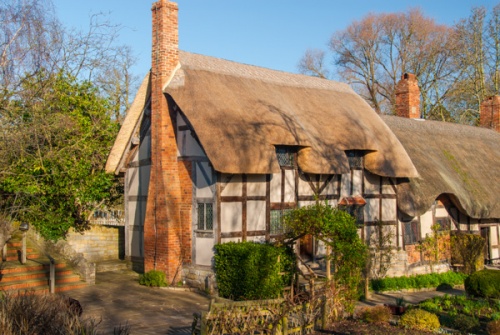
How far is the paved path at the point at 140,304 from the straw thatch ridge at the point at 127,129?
11.8 feet

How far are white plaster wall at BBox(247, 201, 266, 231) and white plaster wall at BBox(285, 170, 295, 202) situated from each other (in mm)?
970

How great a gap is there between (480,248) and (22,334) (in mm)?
17229

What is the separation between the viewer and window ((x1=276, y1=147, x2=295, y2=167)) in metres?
16.4

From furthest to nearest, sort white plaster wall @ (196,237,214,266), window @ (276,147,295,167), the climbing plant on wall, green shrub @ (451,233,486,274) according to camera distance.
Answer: green shrub @ (451,233,486,274) < window @ (276,147,295,167) < white plaster wall @ (196,237,214,266) < the climbing plant on wall

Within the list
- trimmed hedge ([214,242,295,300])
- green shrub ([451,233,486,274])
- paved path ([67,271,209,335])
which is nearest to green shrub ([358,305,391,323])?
trimmed hedge ([214,242,295,300])

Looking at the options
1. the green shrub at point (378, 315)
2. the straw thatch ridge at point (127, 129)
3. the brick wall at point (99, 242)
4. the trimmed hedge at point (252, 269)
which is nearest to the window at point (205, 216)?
the trimmed hedge at point (252, 269)

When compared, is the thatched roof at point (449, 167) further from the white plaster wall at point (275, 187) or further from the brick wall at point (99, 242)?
the brick wall at point (99, 242)

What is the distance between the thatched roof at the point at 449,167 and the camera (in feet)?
65.6

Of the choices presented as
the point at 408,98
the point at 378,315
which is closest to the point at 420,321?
the point at 378,315

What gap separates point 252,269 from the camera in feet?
45.5

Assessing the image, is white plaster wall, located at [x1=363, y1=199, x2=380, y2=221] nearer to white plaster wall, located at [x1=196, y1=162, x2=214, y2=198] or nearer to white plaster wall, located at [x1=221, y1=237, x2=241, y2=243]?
white plaster wall, located at [x1=221, y1=237, x2=241, y2=243]

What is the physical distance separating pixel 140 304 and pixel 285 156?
5791 millimetres

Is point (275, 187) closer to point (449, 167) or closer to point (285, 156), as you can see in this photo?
point (285, 156)

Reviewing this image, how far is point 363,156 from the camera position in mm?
19203
